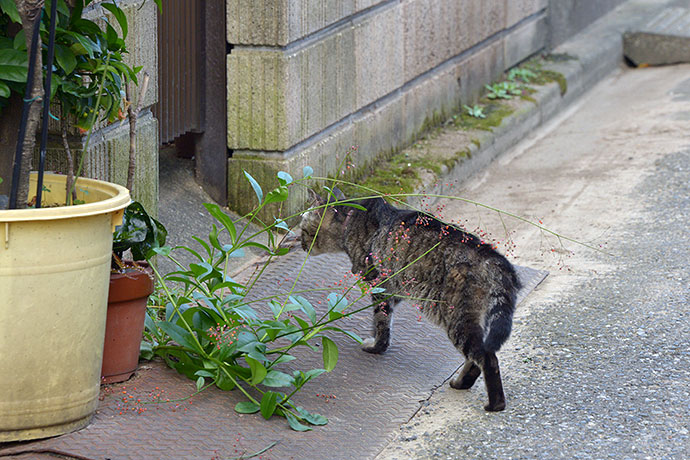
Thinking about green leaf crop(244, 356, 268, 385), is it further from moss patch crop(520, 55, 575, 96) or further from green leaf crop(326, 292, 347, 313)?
moss patch crop(520, 55, 575, 96)

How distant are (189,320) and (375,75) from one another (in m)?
3.60

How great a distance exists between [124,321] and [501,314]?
159 centimetres

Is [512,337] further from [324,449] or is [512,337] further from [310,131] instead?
[310,131]

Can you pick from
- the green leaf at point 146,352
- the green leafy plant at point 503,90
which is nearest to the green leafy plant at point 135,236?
the green leaf at point 146,352

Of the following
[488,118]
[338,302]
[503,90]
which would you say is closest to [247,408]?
[338,302]

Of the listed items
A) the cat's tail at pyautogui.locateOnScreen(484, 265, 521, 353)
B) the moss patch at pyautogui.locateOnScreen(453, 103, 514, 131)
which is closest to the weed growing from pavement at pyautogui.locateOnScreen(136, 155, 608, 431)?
the cat's tail at pyautogui.locateOnScreen(484, 265, 521, 353)

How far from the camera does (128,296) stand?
3998mm

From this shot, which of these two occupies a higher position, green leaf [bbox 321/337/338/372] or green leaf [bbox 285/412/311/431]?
green leaf [bbox 321/337/338/372]

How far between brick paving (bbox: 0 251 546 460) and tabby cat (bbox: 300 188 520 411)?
19 cm

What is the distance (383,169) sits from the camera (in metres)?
7.33

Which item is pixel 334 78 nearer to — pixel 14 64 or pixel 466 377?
pixel 466 377

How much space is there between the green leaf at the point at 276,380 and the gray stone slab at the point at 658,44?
9.76 m

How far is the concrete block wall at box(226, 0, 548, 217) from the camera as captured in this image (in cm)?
601

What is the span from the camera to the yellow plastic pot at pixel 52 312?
3322 mm
